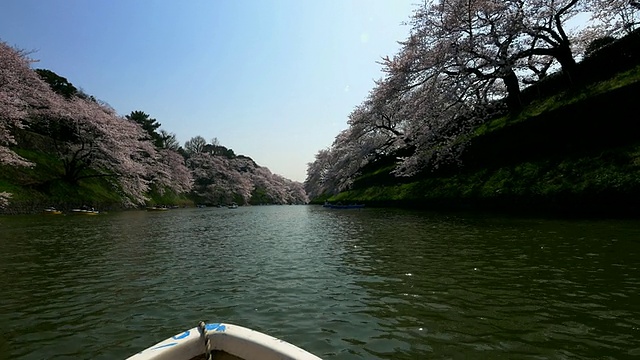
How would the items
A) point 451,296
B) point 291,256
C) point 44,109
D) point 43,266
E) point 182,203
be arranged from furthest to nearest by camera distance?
point 182,203
point 44,109
point 291,256
point 43,266
point 451,296

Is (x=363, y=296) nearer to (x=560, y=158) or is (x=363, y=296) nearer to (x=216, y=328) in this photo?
(x=216, y=328)

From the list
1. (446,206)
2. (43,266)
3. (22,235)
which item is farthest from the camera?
(446,206)

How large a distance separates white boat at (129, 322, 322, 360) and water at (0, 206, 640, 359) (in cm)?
134

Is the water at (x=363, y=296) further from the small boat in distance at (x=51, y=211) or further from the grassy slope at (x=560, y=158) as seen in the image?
the small boat in distance at (x=51, y=211)

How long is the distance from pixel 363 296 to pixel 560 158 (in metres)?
18.0

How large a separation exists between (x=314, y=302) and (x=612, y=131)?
19230 mm

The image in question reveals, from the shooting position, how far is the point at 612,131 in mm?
17031

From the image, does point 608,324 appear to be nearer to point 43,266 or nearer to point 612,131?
point 43,266

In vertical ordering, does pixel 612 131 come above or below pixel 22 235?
above

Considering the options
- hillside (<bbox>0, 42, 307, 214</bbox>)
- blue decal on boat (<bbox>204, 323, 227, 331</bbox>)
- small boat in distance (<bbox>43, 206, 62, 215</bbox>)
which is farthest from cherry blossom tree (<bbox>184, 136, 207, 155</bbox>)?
blue decal on boat (<bbox>204, 323, 227, 331</bbox>)

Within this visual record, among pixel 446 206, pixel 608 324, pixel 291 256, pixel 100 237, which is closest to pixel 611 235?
pixel 608 324

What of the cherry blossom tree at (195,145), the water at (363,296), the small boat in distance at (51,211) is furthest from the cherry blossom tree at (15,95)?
the cherry blossom tree at (195,145)

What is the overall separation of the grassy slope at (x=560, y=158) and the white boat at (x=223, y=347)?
1642cm

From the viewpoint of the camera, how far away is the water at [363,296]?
4.73 m
